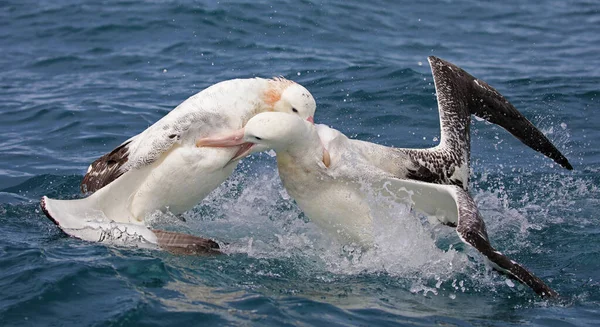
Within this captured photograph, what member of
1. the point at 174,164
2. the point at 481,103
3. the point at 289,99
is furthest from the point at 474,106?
the point at 174,164

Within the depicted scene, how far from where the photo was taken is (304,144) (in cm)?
855

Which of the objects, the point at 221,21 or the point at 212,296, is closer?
the point at 212,296

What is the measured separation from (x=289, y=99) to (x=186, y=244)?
1.72m

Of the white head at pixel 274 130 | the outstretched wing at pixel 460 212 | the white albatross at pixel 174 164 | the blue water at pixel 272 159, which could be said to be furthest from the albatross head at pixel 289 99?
the blue water at pixel 272 159

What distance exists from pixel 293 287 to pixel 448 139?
10.3 ft

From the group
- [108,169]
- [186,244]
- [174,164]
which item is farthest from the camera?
[108,169]

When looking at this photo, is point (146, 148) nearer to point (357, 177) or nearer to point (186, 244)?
point (186, 244)

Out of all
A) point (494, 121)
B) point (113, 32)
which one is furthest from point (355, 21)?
point (494, 121)

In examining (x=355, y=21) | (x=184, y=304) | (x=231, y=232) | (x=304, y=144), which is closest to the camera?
(x=184, y=304)

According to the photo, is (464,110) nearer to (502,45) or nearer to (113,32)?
(502,45)

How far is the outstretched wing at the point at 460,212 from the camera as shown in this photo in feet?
25.0

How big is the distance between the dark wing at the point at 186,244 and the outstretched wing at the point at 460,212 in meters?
1.78

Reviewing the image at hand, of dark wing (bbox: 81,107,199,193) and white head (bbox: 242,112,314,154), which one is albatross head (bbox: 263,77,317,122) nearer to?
white head (bbox: 242,112,314,154)

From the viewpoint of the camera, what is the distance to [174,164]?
8789mm
